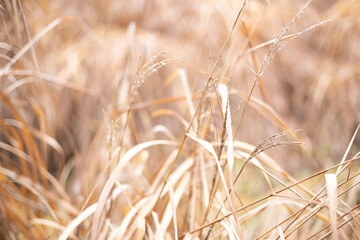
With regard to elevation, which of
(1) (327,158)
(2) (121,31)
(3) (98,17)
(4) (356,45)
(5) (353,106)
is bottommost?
(1) (327,158)

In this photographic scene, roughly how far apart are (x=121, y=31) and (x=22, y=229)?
1.02 metres

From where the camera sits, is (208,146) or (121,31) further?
(121,31)

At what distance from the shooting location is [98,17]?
1.59 meters

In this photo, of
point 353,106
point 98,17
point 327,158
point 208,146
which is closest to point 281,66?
point 353,106

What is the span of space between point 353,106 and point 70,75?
113 centimetres

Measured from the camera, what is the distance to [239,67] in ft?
4.77

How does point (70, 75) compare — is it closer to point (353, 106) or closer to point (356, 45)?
point (353, 106)

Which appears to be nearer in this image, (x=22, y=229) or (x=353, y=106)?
(x=22, y=229)

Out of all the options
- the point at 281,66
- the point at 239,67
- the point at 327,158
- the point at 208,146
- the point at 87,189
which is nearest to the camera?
the point at 208,146

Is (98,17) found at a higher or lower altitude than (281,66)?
higher

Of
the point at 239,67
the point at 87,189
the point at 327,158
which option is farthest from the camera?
the point at 239,67

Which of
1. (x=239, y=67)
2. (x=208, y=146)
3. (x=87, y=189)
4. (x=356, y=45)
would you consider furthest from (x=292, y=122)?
(x=208, y=146)

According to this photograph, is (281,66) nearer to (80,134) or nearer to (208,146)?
(80,134)

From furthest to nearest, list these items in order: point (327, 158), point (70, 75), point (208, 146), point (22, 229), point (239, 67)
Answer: point (239, 67) < point (327, 158) < point (70, 75) < point (22, 229) < point (208, 146)
